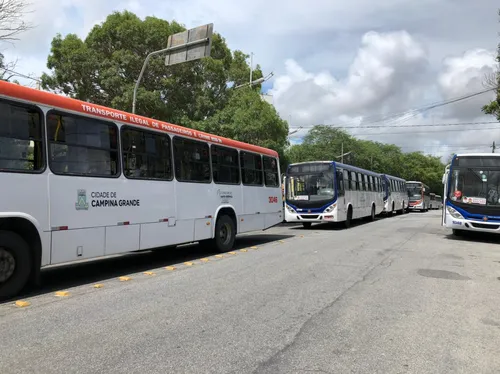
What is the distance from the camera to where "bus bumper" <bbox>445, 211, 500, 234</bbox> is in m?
13.1

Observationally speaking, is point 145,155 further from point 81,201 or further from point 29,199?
point 29,199

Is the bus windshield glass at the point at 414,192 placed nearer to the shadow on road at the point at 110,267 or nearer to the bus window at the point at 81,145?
the shadow on road at the point at 110,267

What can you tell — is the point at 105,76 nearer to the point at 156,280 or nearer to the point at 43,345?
the point at 156,280

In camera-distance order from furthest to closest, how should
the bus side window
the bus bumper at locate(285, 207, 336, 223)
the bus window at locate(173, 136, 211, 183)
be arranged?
1. the bus side window
2. the bus bumper at locate(285, 207, 336, 223)
3. the bus window at locate(173, 136, 211, 183)

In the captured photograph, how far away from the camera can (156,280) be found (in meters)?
7.29

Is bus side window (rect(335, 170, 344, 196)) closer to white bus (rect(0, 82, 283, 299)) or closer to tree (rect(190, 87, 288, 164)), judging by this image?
tree (rect(190, 87, 288, 164))

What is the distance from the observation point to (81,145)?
6863 mm

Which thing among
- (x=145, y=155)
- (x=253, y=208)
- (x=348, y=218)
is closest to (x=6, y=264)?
(x=145, y=155)

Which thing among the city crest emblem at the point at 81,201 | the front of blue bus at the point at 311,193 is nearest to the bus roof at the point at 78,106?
the city crest emblem at the point at 81,201

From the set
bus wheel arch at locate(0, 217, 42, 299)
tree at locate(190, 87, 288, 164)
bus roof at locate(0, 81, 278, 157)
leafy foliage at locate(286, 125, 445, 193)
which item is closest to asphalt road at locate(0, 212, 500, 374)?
bus wheel arch at locate(0, 217, 42, 299)

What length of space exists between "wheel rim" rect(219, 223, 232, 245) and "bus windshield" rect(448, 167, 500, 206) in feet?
25.2

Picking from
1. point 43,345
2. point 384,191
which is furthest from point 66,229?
point 384,191

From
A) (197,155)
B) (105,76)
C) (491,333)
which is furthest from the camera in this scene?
(105,76)

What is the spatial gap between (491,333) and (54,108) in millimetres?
6546
